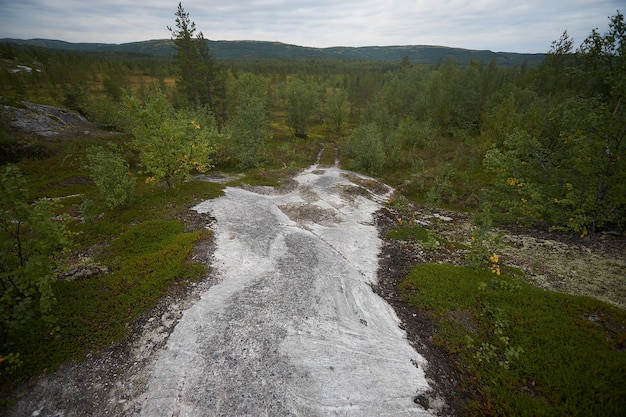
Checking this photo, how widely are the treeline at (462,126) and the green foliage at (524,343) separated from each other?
26.1 ft

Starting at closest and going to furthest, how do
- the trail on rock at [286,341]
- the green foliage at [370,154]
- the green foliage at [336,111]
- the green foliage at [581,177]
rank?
the trail on rock at [286,341] < the green foliage at [581,177] < the green foliage at [370,154] < the green foliage at [336,111]

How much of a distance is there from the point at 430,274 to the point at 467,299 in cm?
232

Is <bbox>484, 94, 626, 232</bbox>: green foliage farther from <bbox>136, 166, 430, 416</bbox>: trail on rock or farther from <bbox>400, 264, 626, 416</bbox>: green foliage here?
<bbox>136, 166, 430, 416</bbox>: trail on rock

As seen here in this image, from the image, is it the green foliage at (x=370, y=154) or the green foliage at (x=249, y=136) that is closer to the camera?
the green foliage at (x=249, y=136)

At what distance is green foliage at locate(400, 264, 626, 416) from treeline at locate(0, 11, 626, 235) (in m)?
7.95

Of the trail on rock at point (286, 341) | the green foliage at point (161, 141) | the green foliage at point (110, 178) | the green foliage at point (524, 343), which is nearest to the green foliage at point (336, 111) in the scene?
the green foliage at point (161, 141)

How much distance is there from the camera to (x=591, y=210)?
1872cm

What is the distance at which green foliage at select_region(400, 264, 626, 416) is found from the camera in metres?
8.87

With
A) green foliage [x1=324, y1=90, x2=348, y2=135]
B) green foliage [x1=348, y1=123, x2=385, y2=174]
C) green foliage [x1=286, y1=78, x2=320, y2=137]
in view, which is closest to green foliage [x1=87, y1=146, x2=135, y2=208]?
green foliage [x1=348, y1=123, x2=385, y2=174]

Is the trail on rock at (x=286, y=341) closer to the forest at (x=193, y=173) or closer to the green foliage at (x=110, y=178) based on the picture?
the forest at (x=193, y=173)

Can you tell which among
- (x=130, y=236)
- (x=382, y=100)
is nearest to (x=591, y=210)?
(x=130, y=236)

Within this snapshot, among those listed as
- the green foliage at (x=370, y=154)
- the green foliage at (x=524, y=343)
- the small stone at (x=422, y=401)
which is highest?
the green foliage at (x=370, y=154)

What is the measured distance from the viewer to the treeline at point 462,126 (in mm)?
17953

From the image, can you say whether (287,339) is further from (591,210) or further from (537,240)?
(591,210)
